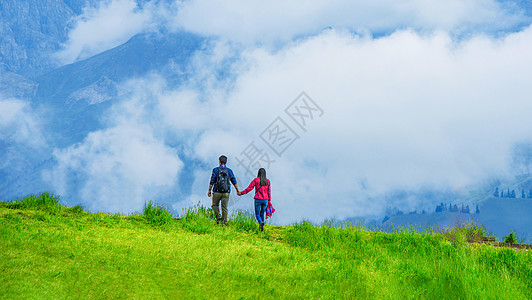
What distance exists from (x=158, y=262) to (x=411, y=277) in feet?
21.5

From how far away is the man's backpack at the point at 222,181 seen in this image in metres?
16.5

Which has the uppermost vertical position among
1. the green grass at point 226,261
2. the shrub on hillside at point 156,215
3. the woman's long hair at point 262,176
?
the woman's long hair at point 262,176

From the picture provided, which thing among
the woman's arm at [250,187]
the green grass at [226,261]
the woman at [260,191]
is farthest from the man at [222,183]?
the green grass at [226,261]

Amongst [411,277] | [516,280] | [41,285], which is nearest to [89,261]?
[41,285]

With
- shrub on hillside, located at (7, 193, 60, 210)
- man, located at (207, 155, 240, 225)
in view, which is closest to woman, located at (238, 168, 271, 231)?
man, located at (207, 155, 240, 225)

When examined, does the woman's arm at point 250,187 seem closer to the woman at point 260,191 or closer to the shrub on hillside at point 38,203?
the woman at point 260,191

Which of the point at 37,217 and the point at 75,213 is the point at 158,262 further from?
the point at 75,213

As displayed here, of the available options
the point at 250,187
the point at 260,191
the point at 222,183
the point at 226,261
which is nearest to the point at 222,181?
the point at 222,183

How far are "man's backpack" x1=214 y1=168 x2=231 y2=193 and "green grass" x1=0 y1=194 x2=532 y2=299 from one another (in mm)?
1369

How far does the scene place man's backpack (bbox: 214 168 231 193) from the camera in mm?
16547

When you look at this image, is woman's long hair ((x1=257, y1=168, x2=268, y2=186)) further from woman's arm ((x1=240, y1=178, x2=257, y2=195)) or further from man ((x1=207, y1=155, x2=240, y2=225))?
man ((x1=207, y1=155, x2=240, y2=225))

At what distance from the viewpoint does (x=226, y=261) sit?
1166 cm

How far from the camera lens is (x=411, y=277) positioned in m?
11.8

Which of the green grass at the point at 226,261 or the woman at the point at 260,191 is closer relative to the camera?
the green grass at the point at 226,261
